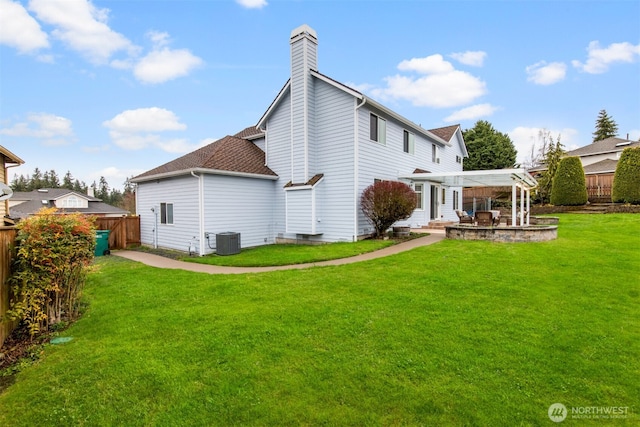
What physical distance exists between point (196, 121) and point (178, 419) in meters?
20.4

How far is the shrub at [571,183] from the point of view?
2095 cm

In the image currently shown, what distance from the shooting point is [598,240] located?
36.0 ft

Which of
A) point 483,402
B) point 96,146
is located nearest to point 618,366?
point 483,402

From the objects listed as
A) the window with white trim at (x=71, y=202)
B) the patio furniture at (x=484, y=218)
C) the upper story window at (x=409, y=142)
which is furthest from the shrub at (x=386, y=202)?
the window with white trim at (x=71, y=202)

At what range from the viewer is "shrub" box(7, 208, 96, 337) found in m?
4.72

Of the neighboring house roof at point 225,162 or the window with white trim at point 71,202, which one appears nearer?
the neighboring house roof at point 225,162

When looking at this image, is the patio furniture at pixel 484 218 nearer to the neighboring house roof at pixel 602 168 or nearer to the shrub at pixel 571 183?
the shrub at pixel 571 183

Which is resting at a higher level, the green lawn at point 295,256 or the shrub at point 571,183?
the shrub at point 571,183

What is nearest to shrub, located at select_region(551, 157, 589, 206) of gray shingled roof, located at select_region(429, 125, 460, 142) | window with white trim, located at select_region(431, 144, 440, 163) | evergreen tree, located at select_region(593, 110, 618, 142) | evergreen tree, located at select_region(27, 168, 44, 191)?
gray shingled roof, located at select_region(429, 125, 460, 142)

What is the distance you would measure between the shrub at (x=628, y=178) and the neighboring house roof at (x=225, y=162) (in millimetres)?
21572

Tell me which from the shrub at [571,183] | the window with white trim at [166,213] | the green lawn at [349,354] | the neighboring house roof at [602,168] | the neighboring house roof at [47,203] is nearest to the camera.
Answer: the green lawn at [349,354]

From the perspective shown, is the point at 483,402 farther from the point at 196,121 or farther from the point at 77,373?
the point at 196,121

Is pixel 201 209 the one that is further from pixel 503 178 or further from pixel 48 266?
pixel 503 178

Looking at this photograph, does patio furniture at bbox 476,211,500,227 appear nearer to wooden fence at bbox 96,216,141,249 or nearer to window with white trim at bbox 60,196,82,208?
wooden fence at bbox 96,216,141,249
